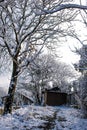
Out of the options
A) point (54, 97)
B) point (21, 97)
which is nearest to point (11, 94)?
point (54, 97)

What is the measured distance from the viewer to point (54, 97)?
50188 millimetres

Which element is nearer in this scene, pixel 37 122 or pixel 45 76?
pixel 37 122

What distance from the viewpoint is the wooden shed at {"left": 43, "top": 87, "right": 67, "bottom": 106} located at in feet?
162

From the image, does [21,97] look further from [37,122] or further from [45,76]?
[37,122]

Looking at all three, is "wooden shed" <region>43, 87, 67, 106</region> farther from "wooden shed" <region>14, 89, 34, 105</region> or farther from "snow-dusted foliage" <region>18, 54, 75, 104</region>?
"wooden shed" <region>14, 89, 34, 105</region>

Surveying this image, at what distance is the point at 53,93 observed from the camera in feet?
165

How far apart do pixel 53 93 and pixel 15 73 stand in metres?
32.0

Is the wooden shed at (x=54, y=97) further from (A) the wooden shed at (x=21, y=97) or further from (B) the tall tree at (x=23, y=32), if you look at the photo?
(B) the tall tree at (x=23, y=32)

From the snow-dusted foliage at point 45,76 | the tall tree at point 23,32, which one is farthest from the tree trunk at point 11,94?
the snow-dusted foliage at point 45,76

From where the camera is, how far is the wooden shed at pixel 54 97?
162 ft

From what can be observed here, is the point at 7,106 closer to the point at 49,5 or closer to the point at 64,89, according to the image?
the point at 49,5

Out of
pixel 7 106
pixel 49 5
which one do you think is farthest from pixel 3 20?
pixel 7 106

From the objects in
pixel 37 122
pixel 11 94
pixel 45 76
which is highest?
pixel 45 76

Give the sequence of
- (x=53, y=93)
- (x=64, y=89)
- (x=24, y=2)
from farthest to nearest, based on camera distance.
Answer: (x=64, y=89) → (x=53, y=93) → (x=24, y=2)
